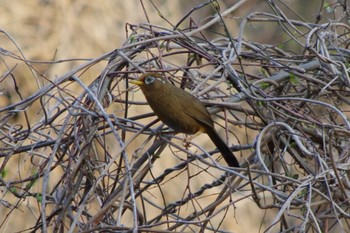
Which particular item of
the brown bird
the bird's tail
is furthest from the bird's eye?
the bird's tail

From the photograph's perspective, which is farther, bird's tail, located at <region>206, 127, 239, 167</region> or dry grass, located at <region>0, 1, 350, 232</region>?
bird's tail, located at <region>206, 127, 239, 167</region>

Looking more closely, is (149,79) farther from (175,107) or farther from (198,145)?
(198,145)

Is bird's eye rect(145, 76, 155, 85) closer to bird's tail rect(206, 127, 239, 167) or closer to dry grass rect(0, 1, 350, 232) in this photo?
dry grass rect(0, 1, 350, 232)

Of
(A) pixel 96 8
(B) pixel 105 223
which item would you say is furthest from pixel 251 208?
(B) pixel 105 223

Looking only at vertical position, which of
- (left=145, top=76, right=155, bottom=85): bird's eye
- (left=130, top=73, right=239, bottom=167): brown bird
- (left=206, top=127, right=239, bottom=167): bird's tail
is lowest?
(left=206, top=127, right=239, bottom=167): bird's tail

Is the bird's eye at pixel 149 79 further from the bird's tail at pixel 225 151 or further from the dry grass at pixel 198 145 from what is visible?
the bird's tail at pixel 225 151

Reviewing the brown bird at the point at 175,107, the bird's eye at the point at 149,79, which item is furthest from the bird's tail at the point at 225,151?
the bird's eye at the point at 149,79

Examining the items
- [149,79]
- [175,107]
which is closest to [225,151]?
[175,107]

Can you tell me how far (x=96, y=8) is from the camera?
7371mm

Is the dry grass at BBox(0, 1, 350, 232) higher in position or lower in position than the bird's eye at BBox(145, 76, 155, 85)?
lower

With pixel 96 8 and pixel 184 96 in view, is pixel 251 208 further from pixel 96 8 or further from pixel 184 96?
pixel 184 96

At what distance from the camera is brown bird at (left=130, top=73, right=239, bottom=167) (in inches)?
122

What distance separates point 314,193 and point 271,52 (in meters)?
0.75

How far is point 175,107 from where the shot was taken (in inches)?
126
